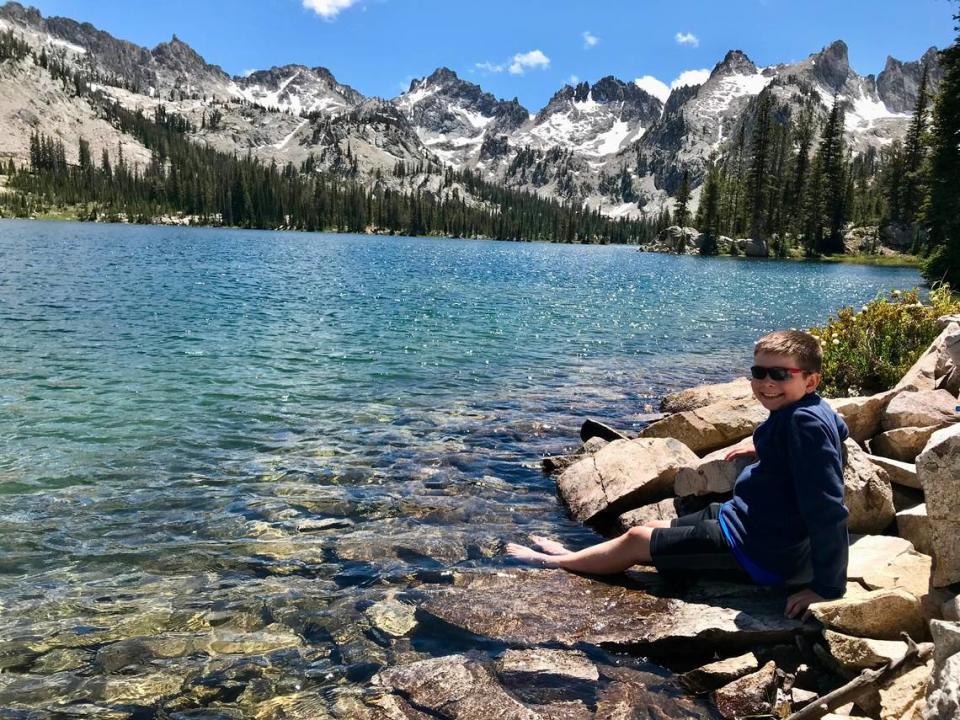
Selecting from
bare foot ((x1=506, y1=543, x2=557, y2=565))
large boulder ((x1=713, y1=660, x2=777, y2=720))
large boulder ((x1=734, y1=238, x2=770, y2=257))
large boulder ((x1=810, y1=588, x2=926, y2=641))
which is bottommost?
bare foot ((x1=506, y1=543, x2=557, y2=565))

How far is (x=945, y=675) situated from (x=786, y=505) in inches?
86.7

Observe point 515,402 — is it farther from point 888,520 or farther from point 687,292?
point 687,292

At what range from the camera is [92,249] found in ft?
256

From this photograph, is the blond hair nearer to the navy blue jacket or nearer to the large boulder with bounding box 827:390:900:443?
the navy blue jacket

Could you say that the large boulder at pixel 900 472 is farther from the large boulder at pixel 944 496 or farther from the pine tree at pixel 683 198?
the pine tree at pixel 683 198

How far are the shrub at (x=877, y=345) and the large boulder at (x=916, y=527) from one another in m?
9.29

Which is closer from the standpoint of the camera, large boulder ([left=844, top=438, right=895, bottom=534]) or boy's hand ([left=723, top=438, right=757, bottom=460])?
large boulder ([left=844, top=438, right=895, bottom=534])

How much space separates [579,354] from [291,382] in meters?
12.7

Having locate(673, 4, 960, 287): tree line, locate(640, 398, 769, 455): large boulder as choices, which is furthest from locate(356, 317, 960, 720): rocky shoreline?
locate(673, 4, 960, 287): tree line

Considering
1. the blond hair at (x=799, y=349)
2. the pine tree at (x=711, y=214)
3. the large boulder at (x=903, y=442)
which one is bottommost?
the large boulder at (x=903, y=442)

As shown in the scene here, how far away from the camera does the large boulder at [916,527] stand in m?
7.48

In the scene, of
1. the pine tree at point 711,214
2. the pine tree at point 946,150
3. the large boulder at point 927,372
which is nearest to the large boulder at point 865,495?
the large boulder at point 927,372

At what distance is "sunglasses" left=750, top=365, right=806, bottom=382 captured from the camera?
6.20m

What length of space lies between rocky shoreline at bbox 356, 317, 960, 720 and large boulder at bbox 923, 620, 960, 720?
12mm
